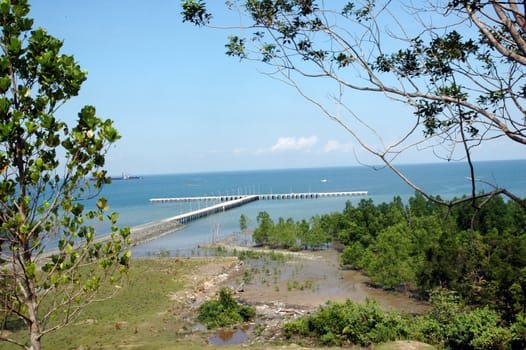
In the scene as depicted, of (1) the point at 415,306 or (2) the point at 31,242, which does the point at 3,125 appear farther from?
(1) the point at 415,306

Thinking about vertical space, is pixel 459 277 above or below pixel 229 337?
above

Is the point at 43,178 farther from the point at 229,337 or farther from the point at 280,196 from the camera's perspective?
the point at 280,196

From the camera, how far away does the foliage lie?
15.7 meters

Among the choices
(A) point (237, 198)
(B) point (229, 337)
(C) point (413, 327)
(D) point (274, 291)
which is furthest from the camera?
(A) point (237, 198)

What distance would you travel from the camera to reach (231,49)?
5.50m

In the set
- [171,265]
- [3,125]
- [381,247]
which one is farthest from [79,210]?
[171,265]

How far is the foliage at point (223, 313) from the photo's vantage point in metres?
15.7

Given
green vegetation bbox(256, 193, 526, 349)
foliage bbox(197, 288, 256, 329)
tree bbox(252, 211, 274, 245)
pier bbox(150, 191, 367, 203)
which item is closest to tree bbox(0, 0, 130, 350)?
green vegetation bbox(256, 193, 526, 349)

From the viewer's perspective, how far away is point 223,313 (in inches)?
634

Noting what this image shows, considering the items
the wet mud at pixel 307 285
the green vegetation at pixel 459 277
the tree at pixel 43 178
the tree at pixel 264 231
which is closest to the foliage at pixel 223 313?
the wet mud at pixel 307 285

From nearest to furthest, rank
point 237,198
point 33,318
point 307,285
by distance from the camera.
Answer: point 33,318
point 307,285
point 237,198

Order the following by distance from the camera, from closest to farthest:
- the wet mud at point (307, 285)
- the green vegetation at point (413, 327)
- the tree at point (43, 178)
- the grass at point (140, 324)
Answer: the tree at point (43, 178), the green vegetation at point (413, 327), the grass at point (140, 324), the wet mud at point (307, 285)

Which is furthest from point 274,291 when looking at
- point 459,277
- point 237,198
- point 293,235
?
point 237,198

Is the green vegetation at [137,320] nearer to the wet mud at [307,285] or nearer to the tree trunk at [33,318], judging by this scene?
the wet mud at [307,285]
